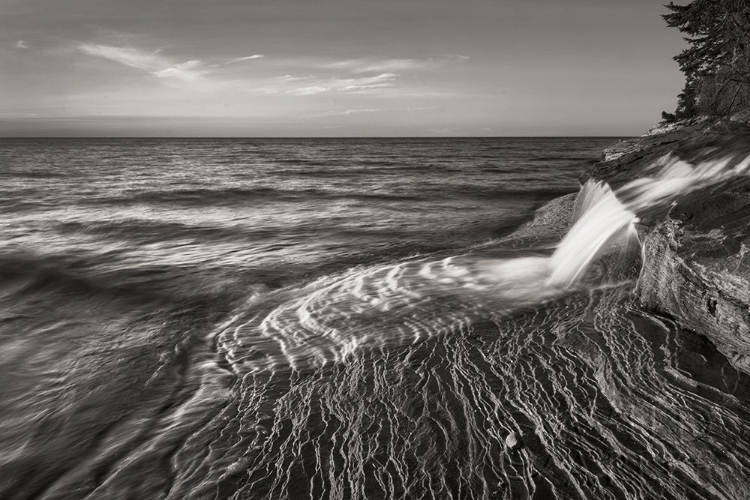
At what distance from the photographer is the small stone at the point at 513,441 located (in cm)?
353

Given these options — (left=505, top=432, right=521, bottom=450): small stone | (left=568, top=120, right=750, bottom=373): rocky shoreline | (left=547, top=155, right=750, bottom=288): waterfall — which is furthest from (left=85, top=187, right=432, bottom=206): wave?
(left=505, top=432, right=521, bottom=450): small stone

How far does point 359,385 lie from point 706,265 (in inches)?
138

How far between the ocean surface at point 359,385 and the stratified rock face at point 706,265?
231mm

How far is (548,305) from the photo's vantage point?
6402mm

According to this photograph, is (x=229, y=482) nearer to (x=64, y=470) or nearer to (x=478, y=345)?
(x=64, y=470)

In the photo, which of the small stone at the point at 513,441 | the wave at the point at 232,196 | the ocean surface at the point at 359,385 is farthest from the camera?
the wave at the point at 232,196

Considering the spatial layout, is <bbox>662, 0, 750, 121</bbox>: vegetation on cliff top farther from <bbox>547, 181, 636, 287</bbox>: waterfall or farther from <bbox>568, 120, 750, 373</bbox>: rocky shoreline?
<bbox>568, 120, 750, 373</bbox>: rocky shoreline

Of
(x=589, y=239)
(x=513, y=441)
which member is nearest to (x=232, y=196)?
(x=589, y=239)

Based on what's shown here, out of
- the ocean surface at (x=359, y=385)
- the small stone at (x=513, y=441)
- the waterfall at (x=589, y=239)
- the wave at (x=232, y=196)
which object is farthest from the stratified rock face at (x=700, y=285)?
the wave at (x=232, y=196)

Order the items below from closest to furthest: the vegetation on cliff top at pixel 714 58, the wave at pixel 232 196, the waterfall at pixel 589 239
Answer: the waterfall at pixel 589 239, the vegetation on cliff top at pixel 714 58, the wave at pixel 232 196

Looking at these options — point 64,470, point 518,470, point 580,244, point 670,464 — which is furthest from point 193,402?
point 580,244

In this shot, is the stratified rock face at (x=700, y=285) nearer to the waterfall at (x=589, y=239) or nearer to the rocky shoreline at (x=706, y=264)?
the rocky shoreline at (x=706, y=264)

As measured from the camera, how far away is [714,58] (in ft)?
60.4

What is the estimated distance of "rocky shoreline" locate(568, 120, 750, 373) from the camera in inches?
165
